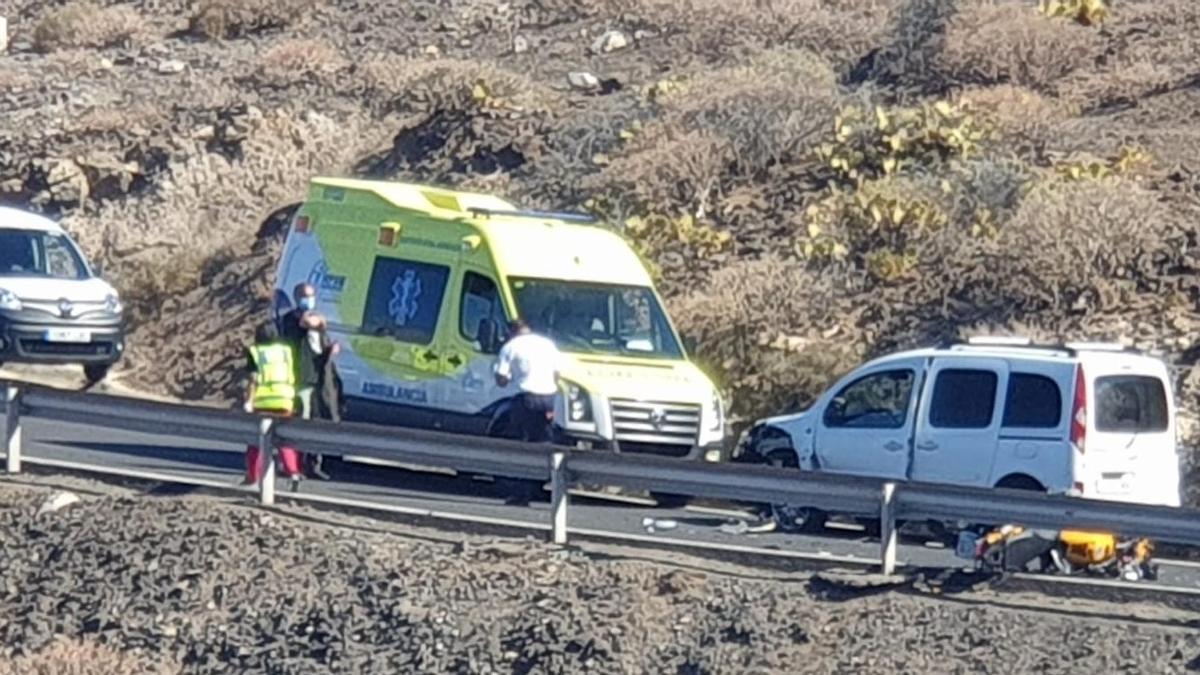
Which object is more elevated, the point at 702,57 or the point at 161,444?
the point at 702,57

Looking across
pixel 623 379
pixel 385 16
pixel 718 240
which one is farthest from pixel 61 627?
pixel 385 16

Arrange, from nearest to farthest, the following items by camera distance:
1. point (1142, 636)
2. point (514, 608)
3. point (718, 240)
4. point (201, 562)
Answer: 1. point (1142, 636)
2. point (514, 608)
3. point (201, 562)
4. point (718, 240)

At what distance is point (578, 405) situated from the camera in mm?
21281

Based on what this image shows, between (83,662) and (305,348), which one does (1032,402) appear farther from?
(83,662)

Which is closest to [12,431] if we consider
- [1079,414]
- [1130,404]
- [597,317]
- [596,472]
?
[596,472]

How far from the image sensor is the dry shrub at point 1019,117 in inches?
1264

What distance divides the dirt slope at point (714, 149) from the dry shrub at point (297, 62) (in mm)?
70

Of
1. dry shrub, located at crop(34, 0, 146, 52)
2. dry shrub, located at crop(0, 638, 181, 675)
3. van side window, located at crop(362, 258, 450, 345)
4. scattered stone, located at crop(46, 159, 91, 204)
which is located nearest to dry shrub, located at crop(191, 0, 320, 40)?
dry shrub, located at crop(34, 0, 146, 52)

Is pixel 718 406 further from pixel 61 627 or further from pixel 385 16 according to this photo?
pixel 385 16

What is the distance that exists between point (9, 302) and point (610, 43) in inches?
573

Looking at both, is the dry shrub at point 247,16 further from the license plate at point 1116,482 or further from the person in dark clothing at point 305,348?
the license plate at point 1116,482

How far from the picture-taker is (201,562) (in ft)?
57.2

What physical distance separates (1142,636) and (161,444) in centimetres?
1128

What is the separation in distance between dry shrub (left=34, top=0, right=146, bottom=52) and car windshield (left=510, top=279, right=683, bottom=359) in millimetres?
23399
